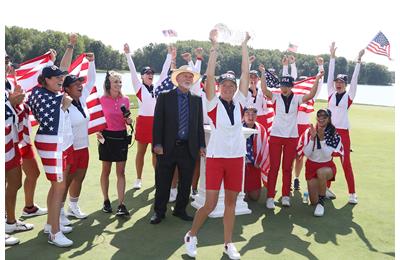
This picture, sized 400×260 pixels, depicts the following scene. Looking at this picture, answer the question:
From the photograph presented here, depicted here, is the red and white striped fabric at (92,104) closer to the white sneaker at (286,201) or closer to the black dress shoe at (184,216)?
the black dress shoe at (184,216)

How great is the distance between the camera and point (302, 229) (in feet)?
17.8

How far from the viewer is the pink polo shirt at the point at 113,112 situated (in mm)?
5672

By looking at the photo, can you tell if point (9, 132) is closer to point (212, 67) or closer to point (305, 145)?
point (212, 67)

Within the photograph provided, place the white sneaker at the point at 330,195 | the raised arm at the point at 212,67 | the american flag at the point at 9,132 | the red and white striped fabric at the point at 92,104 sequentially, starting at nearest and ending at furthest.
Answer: the raised arm at the point at 212,67 → the american flag at the point at 9,132 → the red and white striped fabric at the point at 92,104 → the white sneaker at the point at 330,195

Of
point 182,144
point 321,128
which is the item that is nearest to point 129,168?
point 182,144

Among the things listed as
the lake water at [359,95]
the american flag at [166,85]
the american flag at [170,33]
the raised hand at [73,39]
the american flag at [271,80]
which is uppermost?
the american flag at [170,33]

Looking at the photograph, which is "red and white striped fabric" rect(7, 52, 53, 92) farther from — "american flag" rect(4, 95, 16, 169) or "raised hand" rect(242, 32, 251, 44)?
"raised hand" rect(242, 32, 251, 44)

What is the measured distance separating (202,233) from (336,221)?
2003 millimetres

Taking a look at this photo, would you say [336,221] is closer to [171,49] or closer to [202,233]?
[202,233]

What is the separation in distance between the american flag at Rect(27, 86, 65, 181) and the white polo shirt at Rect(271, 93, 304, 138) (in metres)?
3.26

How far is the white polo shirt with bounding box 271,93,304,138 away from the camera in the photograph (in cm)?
621

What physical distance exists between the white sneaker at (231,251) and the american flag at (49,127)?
2.02m

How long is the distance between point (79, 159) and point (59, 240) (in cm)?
107

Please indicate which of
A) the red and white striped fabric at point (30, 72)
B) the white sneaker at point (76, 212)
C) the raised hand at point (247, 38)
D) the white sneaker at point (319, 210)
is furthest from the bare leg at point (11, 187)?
the white sneaker at point (319, 210)
